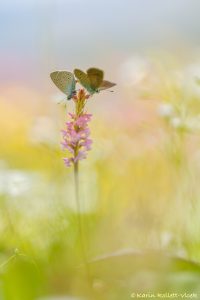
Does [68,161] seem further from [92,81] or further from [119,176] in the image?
[119,176]

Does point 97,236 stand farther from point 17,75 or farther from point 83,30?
point 83,30

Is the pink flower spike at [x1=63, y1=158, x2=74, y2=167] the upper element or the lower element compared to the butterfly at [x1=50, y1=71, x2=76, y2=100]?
lower

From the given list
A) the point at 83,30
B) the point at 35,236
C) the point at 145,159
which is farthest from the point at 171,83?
the point at 83,30

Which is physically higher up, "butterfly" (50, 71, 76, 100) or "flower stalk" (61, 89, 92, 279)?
"butterfly" (50, 71, 76, 100)

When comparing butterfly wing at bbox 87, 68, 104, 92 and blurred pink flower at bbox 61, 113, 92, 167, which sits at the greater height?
butterfly wing at bbox 87, 68, 104, 92

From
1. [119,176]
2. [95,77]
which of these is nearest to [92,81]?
[95,77]

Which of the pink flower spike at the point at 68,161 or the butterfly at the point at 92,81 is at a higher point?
the butterfly at the point at 92,81
